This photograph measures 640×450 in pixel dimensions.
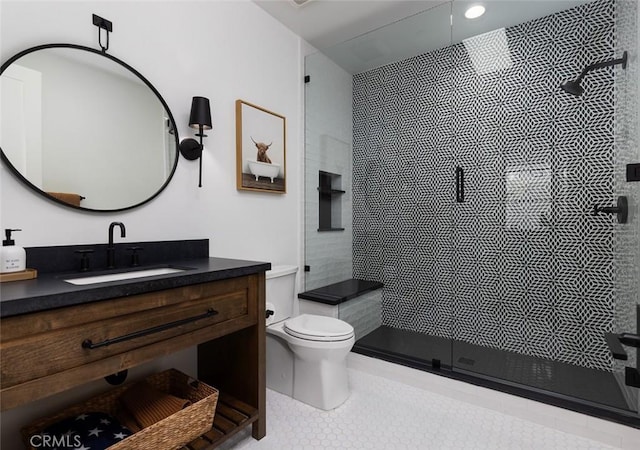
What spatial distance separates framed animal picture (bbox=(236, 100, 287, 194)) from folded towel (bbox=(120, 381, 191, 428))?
124 cm

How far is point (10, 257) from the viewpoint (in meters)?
1.15

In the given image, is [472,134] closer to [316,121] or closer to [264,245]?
[316,121]

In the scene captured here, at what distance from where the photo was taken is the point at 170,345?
1214 mm

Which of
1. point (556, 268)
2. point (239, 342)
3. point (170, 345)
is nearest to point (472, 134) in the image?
point (556, 268)

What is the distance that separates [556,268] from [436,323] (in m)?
0.99

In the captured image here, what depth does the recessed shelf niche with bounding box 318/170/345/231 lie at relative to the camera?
2945mm

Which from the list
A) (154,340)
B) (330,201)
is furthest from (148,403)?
(330,201)

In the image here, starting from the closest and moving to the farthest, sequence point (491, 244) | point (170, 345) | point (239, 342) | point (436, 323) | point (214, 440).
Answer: point (170, 345)
point (214, 440)
point (239, 342)
point (491, 244)
point (436, 323)

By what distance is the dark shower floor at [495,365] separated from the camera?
1.89m

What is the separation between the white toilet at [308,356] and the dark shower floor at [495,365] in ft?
1.78

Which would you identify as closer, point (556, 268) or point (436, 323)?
point (556, 268)

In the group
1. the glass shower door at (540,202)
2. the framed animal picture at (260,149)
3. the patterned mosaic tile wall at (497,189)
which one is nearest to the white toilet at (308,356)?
the framed animal picture at (260,149)

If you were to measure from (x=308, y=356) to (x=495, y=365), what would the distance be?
132 cm

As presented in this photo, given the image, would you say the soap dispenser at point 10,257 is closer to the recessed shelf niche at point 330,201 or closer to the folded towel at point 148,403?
the folded towel at point 148,403
